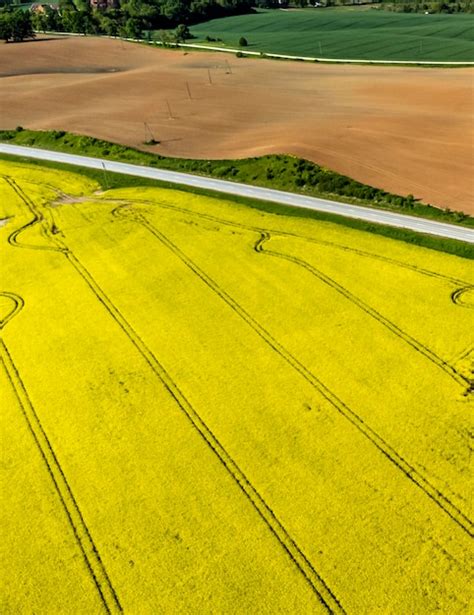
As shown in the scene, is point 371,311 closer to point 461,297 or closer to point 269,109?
point 461,297

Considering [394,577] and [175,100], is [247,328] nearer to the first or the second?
[394,577]

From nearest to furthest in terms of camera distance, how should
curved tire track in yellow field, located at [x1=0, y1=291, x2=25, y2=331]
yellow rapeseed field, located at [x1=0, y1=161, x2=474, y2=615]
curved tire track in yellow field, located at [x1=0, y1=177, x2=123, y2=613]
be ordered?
curved tire track in yellow field, located at [x1=0, y1=177, x2=123, y2=613] < yellow rapeseed field, located at [x1=0, y1=161, x2=474, y2=615] < curved tire track in yellow field, located at [x1=0, y1=291, x2=25, y2=331]

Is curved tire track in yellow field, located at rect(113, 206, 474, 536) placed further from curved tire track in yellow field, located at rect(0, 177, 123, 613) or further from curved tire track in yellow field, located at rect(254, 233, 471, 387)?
curved tire track in yellow field, located at rect(0, 177, 123, 613)

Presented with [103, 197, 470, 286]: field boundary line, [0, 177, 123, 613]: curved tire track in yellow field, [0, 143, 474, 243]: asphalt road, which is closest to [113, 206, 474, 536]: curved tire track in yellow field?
[103, 197, 470, 286]: field boundary line

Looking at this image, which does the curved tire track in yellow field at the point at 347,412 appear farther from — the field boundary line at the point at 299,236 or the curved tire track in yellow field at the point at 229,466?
the field boundary line at the point at 299,236

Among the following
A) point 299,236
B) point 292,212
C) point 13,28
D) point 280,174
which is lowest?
point 299,236

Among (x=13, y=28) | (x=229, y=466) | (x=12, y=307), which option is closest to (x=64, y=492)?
(x=229, y=466)

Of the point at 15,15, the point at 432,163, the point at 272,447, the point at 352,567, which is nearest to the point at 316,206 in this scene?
the point at 432,163
